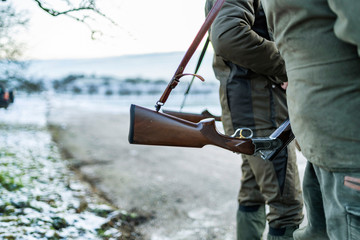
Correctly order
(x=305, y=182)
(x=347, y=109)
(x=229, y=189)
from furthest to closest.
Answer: (x=229, y=189), (x=305, y=182), (x=347, y=109)

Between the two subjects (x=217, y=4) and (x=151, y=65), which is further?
(x=151, y=65)

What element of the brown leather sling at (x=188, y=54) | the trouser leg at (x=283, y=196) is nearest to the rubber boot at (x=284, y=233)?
the trouser leg at (x=283, y=196)

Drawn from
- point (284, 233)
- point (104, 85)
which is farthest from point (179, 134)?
point (104, 85)

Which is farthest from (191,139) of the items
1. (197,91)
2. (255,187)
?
(197,91)

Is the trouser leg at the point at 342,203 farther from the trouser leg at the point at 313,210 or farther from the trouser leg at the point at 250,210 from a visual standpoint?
the trouser leg at the point at 250,210

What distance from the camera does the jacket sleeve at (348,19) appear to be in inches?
39.4

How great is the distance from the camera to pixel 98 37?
256 centimetres

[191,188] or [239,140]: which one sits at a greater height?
[239,140]

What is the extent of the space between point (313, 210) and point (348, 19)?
898 millimetres

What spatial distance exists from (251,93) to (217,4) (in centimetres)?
68

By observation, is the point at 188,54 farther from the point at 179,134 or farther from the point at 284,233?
the point at 284,233

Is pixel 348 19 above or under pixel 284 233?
above

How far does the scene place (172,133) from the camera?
164cm

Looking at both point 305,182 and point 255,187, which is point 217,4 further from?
point 255,187
